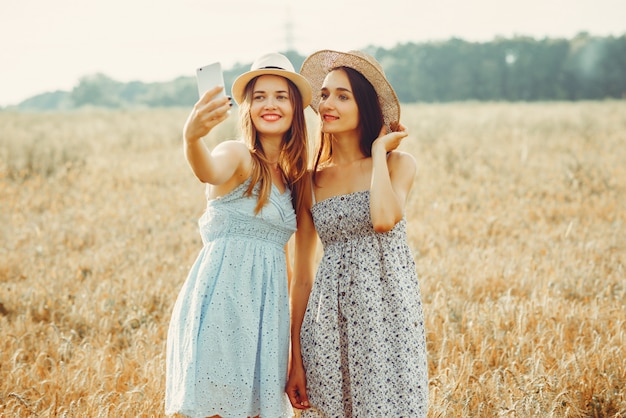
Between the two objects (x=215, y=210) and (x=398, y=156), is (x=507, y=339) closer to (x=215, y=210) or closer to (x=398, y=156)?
(x=398, y=156)

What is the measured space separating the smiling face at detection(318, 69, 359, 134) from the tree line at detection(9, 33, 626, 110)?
183 ft

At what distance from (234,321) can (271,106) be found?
3.33ft

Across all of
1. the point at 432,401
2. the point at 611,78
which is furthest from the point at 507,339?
the point at 611,78

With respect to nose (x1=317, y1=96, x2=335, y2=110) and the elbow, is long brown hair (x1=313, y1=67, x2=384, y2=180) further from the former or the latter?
the elbow

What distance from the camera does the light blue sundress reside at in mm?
2471

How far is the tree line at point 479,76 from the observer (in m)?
58.5

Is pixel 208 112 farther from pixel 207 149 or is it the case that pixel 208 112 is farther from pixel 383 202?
pixel 383 202

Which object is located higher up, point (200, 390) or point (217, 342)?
point (217, 342)

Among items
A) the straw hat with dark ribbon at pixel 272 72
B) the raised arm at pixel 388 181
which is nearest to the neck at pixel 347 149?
the raised arm at pixel 388 181

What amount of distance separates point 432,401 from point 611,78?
61669 mm

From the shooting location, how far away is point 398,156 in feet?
9.27

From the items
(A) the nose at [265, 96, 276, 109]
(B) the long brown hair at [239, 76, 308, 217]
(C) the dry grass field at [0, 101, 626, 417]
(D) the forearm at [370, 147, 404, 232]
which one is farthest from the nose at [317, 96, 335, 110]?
(C) the dry grass field at [0, 101, 626, 417]

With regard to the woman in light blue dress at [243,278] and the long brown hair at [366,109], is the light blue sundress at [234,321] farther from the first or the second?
the long brown hair at [366,109]

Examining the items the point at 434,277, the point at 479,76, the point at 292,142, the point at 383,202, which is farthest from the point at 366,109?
the point at 479,76
